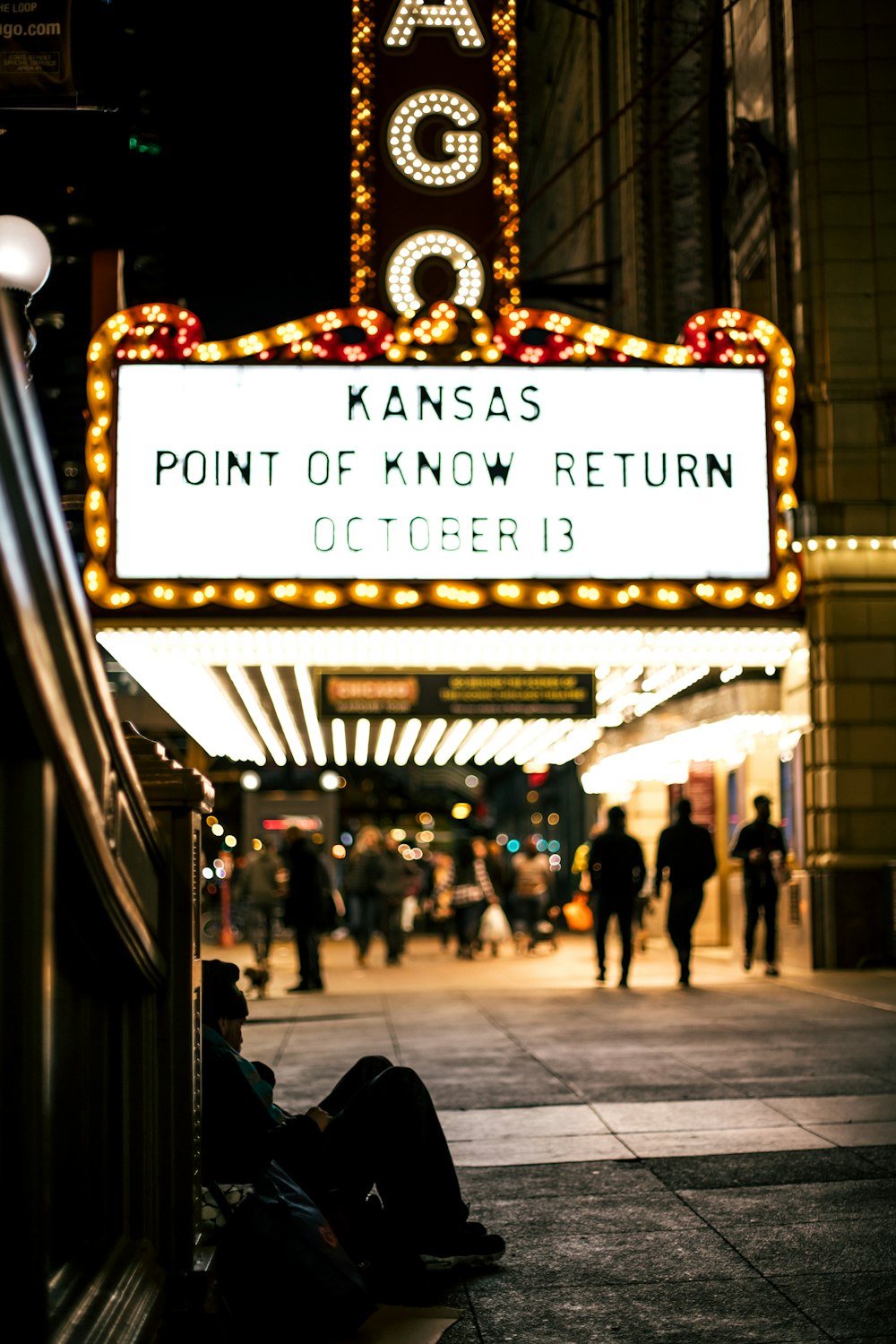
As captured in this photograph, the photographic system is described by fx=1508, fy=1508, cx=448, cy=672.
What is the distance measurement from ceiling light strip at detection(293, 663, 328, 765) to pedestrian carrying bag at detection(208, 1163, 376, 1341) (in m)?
11.3

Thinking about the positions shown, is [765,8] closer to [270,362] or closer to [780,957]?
[270,362]

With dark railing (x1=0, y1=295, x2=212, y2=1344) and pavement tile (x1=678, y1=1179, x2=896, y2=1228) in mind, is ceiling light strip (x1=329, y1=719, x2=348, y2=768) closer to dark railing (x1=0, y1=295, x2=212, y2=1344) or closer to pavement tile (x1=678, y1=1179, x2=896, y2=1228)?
pavement tile (x1=678, y1=1179, x2=896, y2=1228)

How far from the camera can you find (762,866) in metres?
16.6

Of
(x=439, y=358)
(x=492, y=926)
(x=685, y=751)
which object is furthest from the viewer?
(x=492, y=926)

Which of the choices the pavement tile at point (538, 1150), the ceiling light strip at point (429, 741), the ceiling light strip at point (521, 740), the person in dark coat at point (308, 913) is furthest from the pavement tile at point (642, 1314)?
the ceiling light strip at point (521, 740)

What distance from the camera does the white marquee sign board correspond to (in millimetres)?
12883

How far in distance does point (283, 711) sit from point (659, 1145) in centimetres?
1439

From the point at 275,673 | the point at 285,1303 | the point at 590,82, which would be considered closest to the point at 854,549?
the point at 275,673

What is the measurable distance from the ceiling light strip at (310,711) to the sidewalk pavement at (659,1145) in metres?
4.05

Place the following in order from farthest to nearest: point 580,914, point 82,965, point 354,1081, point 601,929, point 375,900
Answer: point 580,914 < point 375,900 < point 601,929 < point 354,1081 < point 82,965

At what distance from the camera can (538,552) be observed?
13.1 meters

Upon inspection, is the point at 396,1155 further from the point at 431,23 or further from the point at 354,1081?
the point at 431,23

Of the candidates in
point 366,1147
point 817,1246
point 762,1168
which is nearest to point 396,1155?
point 366,1147

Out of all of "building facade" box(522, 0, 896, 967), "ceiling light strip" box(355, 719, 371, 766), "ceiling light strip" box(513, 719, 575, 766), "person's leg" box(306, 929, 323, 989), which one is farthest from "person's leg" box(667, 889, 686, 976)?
"ceiling light strip" box(355, 719, 371, 766)
